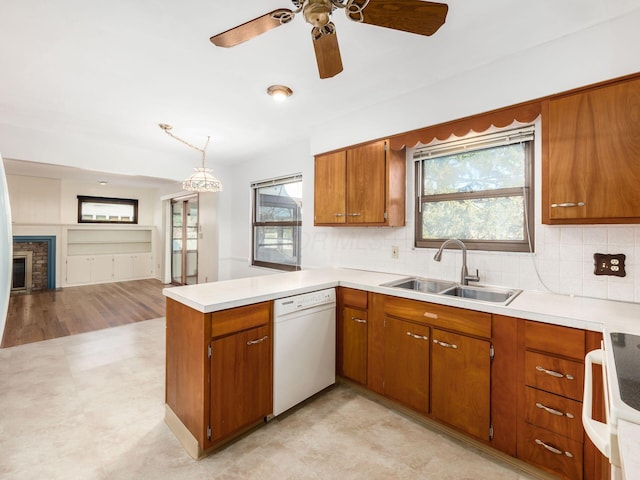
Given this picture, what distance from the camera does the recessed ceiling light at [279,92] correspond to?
2352 millimetres

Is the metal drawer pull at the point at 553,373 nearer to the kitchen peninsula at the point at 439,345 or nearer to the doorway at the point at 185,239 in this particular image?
the kitchen peninsula at the point at 439,345

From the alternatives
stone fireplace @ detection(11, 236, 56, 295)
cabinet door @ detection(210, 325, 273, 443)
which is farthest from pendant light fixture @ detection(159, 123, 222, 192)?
stone fireplace @ detection(11, 236, 56, 295)

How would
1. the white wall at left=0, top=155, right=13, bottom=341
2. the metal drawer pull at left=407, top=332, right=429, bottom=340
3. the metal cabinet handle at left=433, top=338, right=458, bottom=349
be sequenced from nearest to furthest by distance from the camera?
the white wall at left=0, top=155, right=13, bottom=341 → the metal cabinet handle at left=433, top=338, right=458, bottom=349 → the metal drawer pull at left=407, top=332, right=429, bottom=340

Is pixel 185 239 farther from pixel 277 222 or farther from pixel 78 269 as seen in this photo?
pixel 277 222

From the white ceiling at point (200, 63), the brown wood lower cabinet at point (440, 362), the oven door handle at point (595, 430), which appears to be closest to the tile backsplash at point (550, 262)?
the brown wood lower cabinet at point (440, 362)

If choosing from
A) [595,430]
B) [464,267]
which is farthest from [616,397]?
[464,267]

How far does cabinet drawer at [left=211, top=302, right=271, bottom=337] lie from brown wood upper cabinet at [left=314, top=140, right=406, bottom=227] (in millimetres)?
1214

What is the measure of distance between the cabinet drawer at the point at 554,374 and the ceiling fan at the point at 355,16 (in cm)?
163

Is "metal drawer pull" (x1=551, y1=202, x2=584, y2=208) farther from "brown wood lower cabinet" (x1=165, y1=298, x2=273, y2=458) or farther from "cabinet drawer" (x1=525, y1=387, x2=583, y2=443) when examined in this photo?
"brown wood lower cabinet" (x1=165, y1=298, x2=273, y2=458)

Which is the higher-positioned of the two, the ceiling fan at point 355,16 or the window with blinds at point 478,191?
the ceiling fan at point 355,16

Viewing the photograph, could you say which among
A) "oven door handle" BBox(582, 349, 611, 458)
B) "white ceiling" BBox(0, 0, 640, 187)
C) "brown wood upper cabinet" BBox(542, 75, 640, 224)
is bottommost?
"oven door handle" BBox(582, 349, 611, 458)

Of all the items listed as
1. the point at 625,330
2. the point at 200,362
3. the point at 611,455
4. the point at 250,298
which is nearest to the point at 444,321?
the point at 625,330

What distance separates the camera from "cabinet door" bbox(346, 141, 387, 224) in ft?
8.32

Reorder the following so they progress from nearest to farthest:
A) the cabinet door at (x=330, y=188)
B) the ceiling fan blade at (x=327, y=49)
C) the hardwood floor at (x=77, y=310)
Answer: the ceiling fan blade at (x=327, y=49) → the cabinet door at (x=330, y=188) → the hardwood floor at (x=77, y=310)
